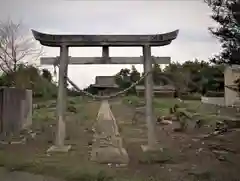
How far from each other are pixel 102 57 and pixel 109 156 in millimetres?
2739

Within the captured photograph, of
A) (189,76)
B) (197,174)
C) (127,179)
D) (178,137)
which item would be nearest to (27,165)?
(127,179)

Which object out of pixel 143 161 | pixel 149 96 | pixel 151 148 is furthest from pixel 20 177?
pixel 149 96

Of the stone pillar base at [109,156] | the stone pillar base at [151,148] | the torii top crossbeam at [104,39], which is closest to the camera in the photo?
the stone pillar base at [109,156]

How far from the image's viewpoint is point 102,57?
8.79 metres

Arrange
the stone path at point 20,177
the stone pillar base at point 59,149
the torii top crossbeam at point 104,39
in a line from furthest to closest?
the torii top crossbeam at point 104,39
the stone pillar base at point 59,149
the stone path at point 20,177

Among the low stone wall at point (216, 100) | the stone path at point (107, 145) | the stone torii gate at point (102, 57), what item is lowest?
the stone path at point (107, 145)

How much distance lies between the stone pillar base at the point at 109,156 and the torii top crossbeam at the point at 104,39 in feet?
8.74

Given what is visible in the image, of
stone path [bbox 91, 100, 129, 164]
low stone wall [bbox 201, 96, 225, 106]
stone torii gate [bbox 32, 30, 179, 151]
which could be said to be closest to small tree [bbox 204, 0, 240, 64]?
stone torii gate [bbox 32, 30, 179, 151]

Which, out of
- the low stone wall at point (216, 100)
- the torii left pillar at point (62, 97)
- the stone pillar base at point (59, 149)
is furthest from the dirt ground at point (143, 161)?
the low stone wall at point (216, 100)

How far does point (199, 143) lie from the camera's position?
9695mm

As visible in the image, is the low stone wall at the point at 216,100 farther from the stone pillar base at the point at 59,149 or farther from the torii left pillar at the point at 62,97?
the stone pillar base at the point at 59,149

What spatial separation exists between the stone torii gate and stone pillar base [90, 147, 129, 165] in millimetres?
1484

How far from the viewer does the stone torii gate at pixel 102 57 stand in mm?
8539

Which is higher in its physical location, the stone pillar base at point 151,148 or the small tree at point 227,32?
the small tree at point 227,32
